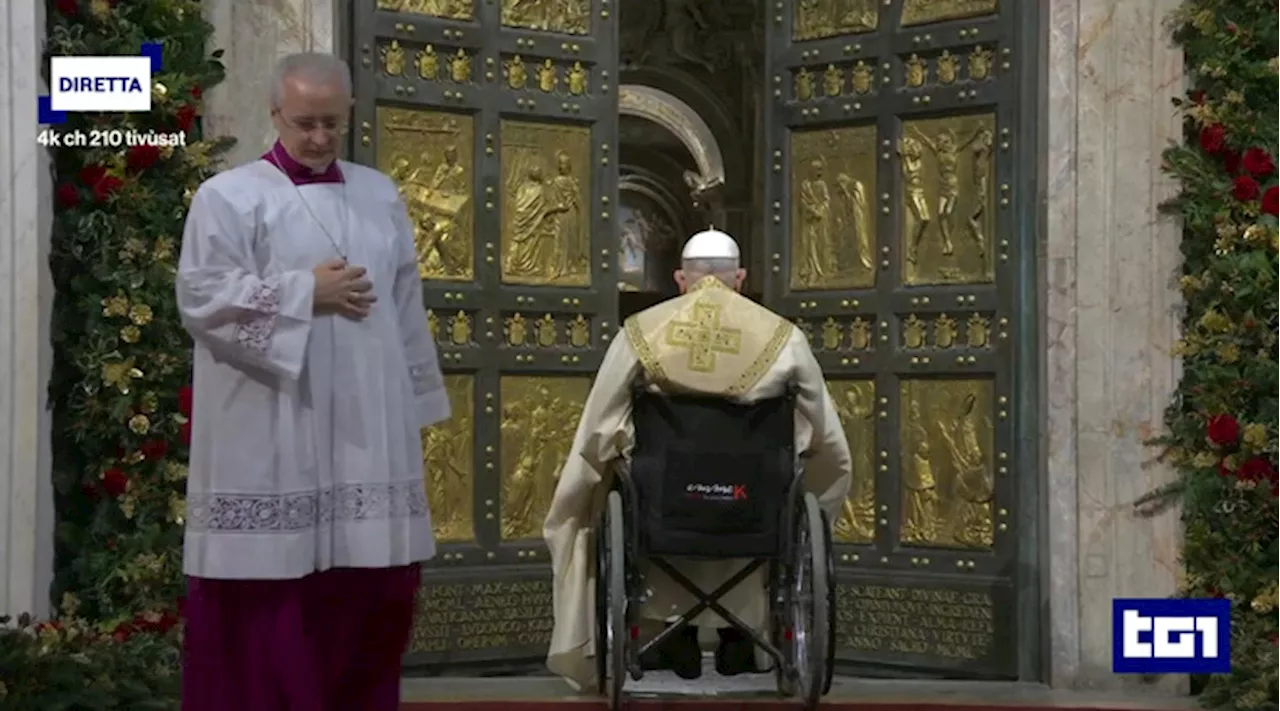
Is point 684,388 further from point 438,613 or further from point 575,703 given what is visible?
point 438,613

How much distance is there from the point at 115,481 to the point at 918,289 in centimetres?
334

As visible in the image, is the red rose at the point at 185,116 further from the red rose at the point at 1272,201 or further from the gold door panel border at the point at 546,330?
the red rose at the point at 1272,201

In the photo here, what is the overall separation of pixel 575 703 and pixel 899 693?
1.35 meters

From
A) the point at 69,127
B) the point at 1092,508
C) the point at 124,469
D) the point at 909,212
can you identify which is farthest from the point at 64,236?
the point at 1092,508

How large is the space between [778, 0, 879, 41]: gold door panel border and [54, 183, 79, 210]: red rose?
3221mm

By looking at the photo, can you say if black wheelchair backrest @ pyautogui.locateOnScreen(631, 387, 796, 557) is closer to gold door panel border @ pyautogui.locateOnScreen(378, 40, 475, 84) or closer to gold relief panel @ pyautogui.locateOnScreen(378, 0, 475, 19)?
gold door panel border @ pyautogui.locateOnScreen(378, 40, 475, 84)

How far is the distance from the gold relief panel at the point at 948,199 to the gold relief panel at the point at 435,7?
192 cm

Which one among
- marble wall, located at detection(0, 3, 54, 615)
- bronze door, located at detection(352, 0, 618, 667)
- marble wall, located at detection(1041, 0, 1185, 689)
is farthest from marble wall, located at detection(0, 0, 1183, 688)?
marble wall, located at detection(0, 3, 54, 615)

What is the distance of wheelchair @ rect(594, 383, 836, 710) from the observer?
6.01 metres

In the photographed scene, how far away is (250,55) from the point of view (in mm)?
7180

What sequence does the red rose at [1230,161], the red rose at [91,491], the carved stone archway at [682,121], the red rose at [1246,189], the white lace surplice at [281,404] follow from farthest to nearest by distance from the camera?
1. the carved stone archway at [682,121]
2. the red rose at [1230,161]
3. the red rose at [1246,189]
4. the red rose at [91,491]
5. the white lace surplice at [281,404]

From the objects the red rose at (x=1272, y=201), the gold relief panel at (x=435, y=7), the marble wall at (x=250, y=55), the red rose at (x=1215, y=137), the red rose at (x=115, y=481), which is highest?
the gold relief panel at (x=435, y=7)

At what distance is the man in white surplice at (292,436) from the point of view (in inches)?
169

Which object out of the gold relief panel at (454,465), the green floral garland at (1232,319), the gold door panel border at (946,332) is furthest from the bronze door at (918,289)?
the gold relief panel at (454,465)
